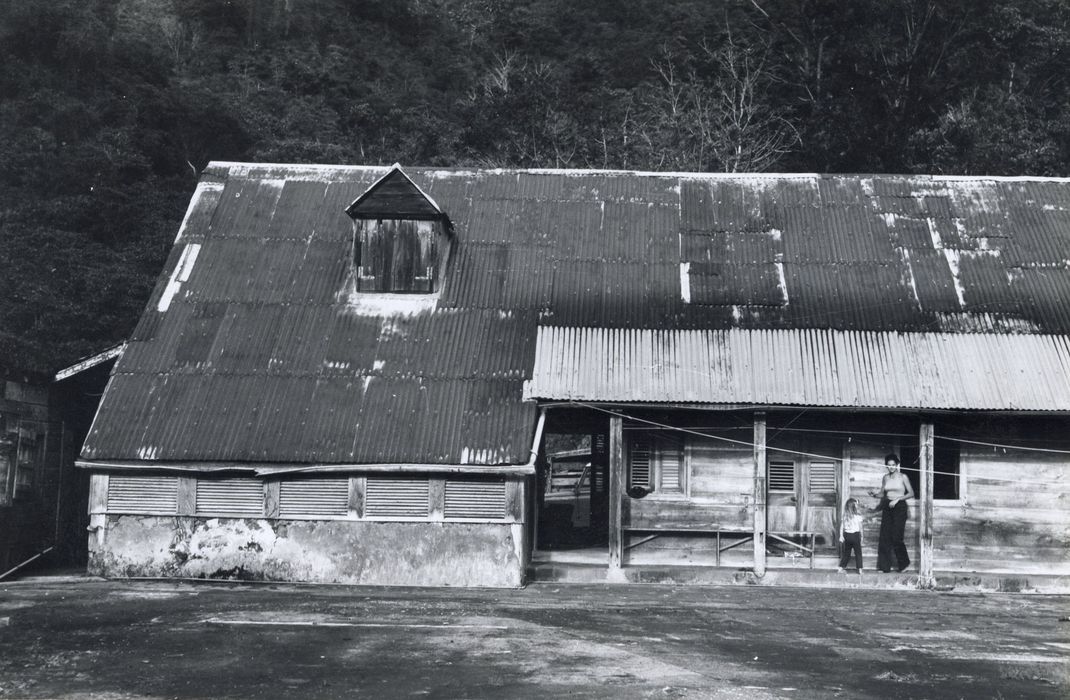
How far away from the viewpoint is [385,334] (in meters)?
18.2

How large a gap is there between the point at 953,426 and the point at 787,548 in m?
3.27

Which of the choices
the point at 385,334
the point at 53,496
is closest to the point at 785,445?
the point at 385,334

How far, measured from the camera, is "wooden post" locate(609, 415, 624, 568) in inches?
650

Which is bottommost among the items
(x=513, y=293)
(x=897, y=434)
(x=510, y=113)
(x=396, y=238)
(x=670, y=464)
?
(x=670, y=464)

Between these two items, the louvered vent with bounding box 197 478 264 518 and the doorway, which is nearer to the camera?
the louvered vent with bounding box 197 478 264 518

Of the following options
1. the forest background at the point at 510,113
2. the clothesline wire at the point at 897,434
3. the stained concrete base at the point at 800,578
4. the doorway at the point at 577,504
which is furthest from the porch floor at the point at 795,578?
the forest background at the point at 510,113

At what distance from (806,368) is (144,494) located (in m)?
10.3

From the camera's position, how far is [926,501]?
1648 cm

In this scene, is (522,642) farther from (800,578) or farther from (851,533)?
(851,533)

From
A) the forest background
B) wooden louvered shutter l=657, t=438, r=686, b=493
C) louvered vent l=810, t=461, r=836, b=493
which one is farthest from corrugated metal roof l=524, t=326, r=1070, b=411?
the forest background

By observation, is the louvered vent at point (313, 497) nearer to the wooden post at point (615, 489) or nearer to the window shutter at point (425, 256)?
the wooden post at point (615, 489)

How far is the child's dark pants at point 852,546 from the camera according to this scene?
1677cm

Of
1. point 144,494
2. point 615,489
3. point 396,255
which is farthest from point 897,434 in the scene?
point 144,494

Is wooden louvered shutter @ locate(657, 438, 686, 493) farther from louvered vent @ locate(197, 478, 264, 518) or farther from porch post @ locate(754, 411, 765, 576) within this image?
louvered vent @ locate(197, 478, 264, 518)
